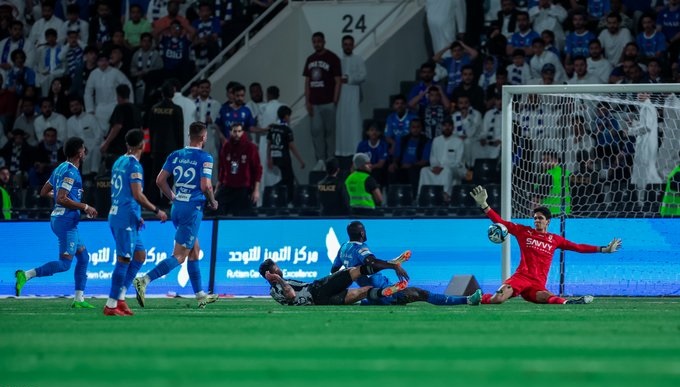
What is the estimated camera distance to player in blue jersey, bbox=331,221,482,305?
1623 cm

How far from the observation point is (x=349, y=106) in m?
25.1

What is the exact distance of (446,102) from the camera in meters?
23.9

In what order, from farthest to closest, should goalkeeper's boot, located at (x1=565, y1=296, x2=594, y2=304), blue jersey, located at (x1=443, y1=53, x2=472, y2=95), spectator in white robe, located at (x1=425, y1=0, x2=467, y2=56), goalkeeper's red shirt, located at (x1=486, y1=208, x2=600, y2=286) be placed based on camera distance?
spectator in white robe, located at (x1=425, y1=0, x2=467, y2=56)
blue jersey, located at (x1=443, y1=53, x2=472, y2=95)
goalkeeper's red shirt, located at (x1=486, y1=208, x2=600, y2=286)
goalkeeper's boot, located at (x1=565, y1=296, x2=594, y2=304)

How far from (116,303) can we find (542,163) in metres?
7.72

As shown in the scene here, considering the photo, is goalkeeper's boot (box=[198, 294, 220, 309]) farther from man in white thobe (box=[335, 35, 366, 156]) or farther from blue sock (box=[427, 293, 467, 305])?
man in white thobe (box=[335, 35, 366, 156])

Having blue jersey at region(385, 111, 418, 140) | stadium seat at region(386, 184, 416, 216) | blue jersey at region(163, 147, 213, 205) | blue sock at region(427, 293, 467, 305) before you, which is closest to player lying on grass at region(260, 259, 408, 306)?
blue sock at region(427, 293, 467, 305)

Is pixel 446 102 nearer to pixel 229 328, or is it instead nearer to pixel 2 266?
pixel 2 266

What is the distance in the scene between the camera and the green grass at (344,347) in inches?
314

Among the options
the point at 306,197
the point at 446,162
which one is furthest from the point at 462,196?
the point at 306,197

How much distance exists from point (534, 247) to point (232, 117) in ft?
29.1

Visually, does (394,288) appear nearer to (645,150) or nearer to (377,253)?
(377,253)

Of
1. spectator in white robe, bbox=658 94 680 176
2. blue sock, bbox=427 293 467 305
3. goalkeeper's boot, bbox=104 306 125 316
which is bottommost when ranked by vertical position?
goalkeeper's boot, bbox=104 306 125 316

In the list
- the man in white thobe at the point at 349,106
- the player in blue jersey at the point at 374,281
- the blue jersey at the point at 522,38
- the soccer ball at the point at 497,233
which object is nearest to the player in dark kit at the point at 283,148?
the man in white thobe at the point at 349,106

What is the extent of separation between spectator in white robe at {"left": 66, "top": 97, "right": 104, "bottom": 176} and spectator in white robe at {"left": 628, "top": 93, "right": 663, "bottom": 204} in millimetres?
10636
